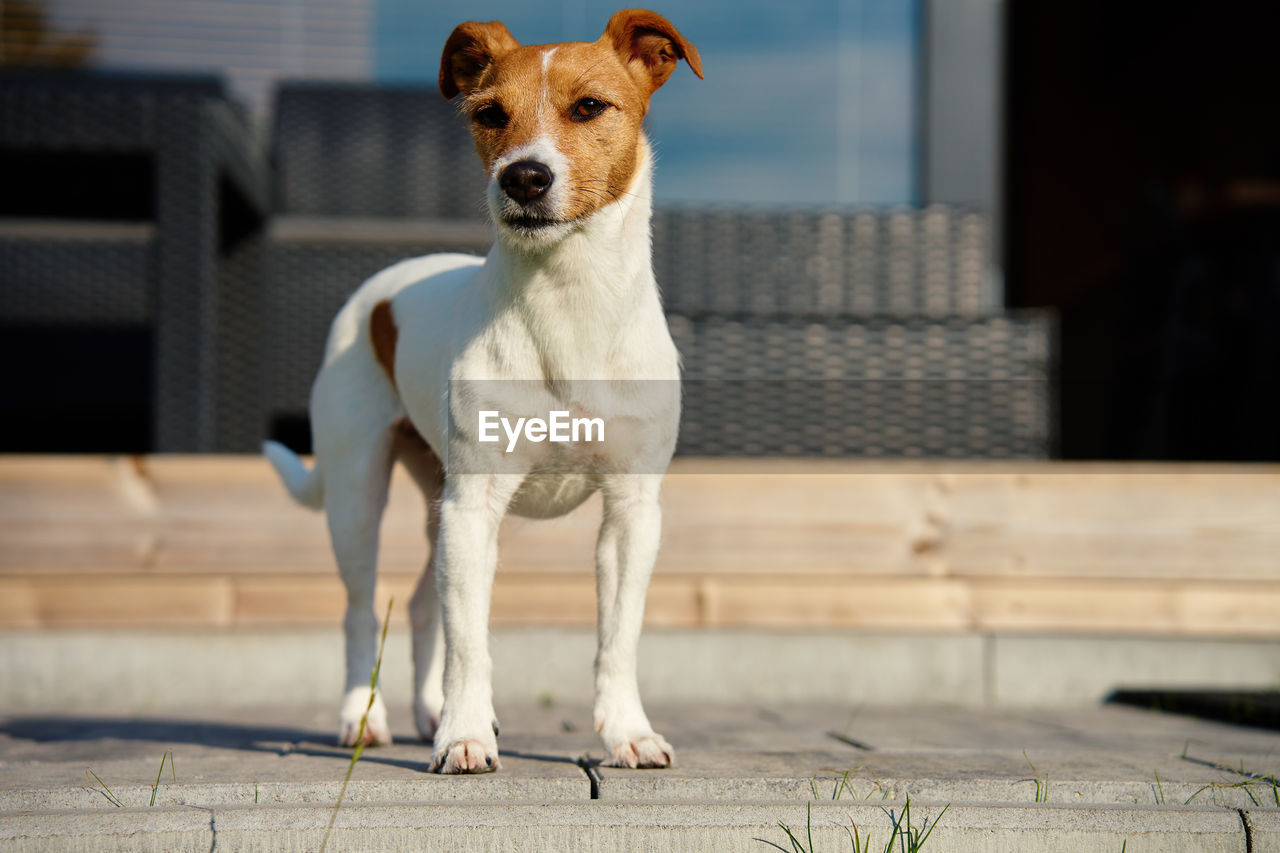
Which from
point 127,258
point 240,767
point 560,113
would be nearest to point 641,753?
point 240,767

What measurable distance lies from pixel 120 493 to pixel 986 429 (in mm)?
2823

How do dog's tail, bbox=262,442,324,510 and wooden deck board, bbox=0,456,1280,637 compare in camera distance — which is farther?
wooden deck board, bbox=0,456,1280,637

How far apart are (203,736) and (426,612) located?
0.52 meters

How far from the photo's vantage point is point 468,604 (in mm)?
1933

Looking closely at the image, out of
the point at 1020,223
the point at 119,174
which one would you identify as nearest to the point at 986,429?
the point at 119,174

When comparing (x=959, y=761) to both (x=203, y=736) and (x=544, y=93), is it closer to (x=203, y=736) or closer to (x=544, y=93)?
(x=544, y=93)

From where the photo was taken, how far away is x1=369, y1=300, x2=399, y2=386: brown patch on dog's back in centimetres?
246

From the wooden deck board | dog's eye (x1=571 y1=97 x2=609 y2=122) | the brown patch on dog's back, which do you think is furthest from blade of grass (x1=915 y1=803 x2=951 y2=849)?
the wooden deck board

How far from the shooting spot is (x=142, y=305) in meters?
3.73

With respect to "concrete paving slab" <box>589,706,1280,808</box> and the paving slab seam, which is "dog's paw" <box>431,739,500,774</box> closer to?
"concrete paving slab" <box>589,706,1280,808</box>

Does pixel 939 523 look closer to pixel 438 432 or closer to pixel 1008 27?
pixel 438 432

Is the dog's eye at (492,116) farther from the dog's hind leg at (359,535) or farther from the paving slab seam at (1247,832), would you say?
the paving slab seam at (1247,832)

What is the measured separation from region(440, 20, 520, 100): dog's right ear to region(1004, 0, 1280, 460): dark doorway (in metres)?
3.06

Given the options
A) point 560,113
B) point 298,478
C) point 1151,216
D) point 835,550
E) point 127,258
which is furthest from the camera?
point 1151,216
